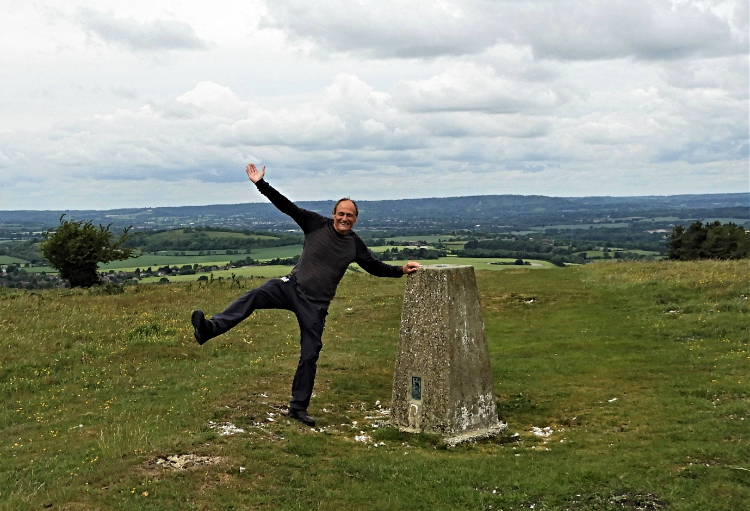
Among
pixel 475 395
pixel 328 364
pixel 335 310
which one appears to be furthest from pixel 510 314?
pixel 475 395

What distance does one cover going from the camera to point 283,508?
765 centimetres

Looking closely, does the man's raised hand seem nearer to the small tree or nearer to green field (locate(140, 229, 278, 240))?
the small tree

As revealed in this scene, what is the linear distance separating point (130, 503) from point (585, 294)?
23120 mm

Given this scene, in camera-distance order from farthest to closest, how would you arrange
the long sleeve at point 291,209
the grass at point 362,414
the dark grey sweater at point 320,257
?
the dark grey sweater at point 320,257, the long sleeve at point 291,209, the grass at point 362,414

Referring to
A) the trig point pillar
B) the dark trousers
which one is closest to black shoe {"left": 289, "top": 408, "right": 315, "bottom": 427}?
the dark trousers

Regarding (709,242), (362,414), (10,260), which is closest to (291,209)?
(362,414)

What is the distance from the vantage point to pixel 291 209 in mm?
10719

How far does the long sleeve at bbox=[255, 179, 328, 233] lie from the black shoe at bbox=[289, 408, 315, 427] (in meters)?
3.13

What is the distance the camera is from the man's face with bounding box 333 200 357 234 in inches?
431

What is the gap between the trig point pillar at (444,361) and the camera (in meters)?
11.4

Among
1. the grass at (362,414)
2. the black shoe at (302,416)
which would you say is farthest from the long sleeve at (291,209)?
the grass at (362,414)

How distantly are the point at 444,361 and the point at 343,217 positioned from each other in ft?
10.1

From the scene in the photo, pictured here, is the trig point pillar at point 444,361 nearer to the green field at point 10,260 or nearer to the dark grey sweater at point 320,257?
the dark grey sweater at point 320,257

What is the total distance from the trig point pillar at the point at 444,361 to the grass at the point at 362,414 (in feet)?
1.51
